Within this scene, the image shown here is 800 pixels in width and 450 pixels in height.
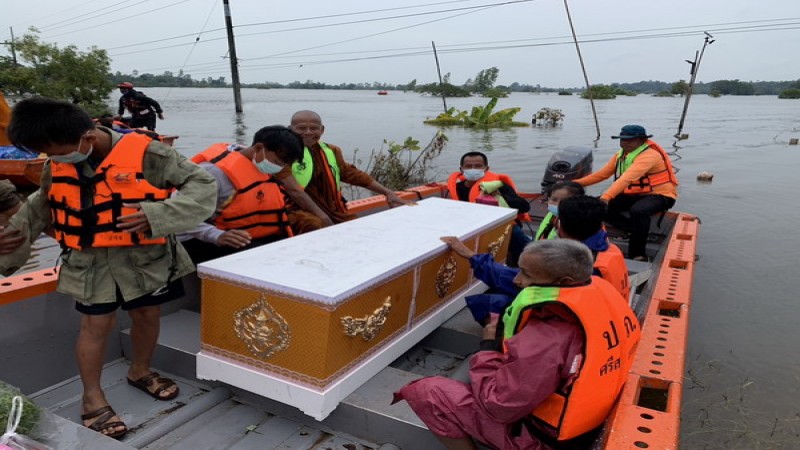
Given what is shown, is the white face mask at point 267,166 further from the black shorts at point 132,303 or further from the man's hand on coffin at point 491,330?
the man's hand on coffin at point 491,330

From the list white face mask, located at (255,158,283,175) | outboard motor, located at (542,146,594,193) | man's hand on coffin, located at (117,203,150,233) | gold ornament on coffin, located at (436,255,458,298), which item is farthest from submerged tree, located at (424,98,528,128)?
man's hand on coffin, located at (117,203,150,233)

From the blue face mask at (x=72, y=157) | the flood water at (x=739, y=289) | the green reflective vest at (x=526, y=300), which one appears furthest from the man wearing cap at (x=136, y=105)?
the green reflective vest at (x=526, y=300)

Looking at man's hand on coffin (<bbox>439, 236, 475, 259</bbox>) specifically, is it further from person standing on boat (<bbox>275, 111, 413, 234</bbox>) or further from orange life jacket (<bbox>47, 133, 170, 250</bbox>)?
orange life jacket (<bbox>47, 133, 170, 250</bbox>)

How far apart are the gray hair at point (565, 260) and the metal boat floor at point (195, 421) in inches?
41.2

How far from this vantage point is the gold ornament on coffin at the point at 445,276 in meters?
2.89

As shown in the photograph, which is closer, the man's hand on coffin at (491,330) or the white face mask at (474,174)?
the man's hand on coffin at (491,330)

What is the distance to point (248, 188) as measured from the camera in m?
2.86

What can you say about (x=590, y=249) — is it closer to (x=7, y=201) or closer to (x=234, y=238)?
(x=234, y=238)

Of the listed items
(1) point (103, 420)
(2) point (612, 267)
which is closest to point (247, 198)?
(1) point (103, 420)

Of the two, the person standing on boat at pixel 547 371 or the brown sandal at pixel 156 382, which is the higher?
the person standing on boat at pixel 547 371

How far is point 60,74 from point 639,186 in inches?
763

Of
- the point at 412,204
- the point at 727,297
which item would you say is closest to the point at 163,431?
the point at 412,204

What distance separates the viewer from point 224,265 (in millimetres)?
2213

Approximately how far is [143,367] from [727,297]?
5.52m
